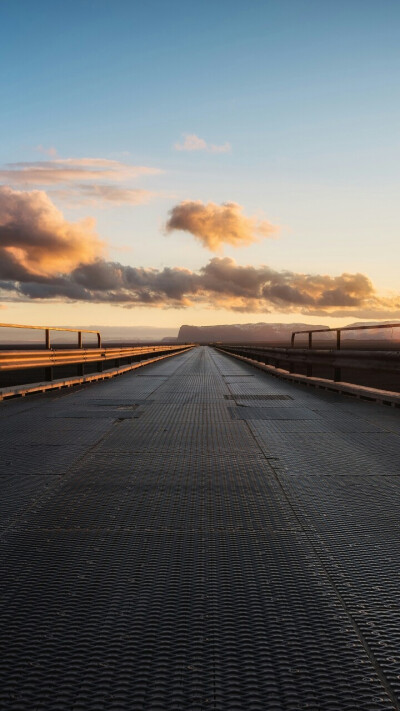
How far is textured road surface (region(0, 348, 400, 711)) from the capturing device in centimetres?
256

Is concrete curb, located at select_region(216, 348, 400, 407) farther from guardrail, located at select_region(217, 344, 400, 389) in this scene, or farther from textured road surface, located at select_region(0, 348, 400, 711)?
textured road surface, located at select_region(0, 348, 400, 711)

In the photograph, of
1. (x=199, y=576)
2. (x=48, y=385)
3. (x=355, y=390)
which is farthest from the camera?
(x=48, y=385)

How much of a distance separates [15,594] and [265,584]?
131 centimetres

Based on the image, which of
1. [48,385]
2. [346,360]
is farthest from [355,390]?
[48,385]

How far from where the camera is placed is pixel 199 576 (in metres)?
3.66

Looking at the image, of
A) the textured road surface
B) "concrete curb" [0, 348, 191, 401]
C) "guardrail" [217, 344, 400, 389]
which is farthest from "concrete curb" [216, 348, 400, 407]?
"concrete curb" [0, 348, 191, 401]

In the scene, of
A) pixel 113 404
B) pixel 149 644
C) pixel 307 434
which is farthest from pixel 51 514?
pixel 113 404

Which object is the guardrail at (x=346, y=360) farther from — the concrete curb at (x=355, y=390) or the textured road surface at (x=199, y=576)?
the textured road surface at (x=199, y=576)

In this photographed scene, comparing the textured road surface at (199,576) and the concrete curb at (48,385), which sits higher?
the concrete curb at (48,385)

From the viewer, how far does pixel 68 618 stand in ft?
10.3

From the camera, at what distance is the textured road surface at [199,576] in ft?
8.39

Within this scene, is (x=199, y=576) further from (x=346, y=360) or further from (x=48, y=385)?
(x=48, y=385)

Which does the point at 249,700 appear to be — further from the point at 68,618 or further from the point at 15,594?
the point at 15,594

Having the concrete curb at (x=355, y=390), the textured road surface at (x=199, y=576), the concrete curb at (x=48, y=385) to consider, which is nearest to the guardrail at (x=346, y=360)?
the concrete curb at (x=355, y=390)
